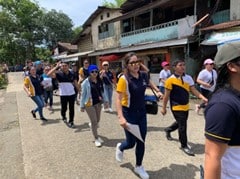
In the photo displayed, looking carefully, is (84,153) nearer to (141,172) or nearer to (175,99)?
(141,172)

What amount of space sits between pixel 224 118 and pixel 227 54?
14.1 inches

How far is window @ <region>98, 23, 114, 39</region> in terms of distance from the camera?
23.2m

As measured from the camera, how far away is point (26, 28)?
168ft

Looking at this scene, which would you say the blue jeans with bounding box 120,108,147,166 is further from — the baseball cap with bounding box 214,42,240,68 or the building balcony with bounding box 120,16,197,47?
the building balcony with bounding box 120,16,197,47

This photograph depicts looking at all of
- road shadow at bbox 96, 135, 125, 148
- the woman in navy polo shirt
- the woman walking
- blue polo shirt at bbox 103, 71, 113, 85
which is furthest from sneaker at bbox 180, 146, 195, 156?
the woman walking

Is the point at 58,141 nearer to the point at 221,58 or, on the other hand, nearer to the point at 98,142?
the point at 98,142

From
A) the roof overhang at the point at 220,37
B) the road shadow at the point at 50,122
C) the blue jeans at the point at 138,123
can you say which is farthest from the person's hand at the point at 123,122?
the roof overhang at the point at 220,37

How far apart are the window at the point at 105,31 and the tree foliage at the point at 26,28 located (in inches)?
1133

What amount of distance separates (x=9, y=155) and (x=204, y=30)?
9.73m

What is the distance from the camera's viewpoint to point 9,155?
542cm

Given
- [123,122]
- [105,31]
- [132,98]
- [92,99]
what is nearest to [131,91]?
[132,98]

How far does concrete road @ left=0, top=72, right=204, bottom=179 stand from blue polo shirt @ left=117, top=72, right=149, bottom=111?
42.8 inches

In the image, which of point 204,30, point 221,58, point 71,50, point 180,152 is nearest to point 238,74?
point 221,58

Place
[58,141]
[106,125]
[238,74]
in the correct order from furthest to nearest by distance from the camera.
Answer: [106,125] → [58,141] → [238,74]
